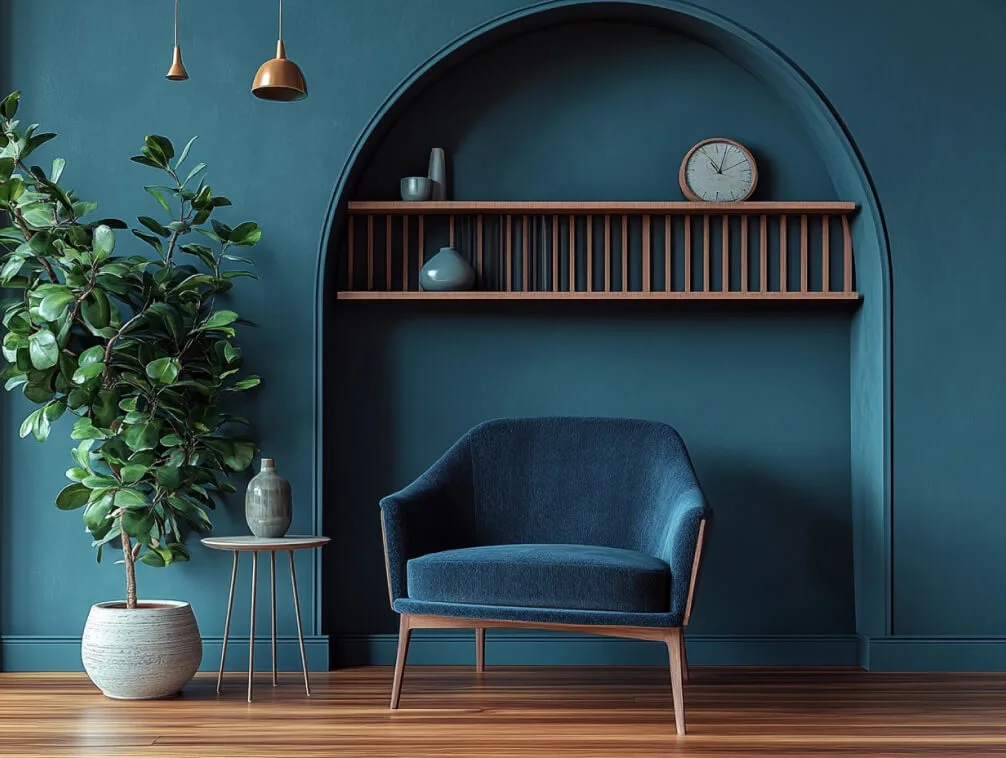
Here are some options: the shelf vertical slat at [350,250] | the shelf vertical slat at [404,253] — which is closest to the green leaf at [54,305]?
the shelf vertical slat at [350,250]

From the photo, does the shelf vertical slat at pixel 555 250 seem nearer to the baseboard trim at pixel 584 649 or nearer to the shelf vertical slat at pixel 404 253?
the shelf vertical slat at pixel 404 253

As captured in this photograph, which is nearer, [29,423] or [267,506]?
[267,506]

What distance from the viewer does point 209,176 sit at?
3801mm

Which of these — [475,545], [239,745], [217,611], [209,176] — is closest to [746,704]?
[475,545]

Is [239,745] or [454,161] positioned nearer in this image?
[239,745]

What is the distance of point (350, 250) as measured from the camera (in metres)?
3.98

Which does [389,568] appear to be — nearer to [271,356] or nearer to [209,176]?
[271,356]

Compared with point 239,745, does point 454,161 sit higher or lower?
higher

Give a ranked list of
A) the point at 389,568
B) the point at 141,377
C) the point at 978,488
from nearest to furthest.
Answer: the point at 389,568
the point at 141,377
the point at 978,488

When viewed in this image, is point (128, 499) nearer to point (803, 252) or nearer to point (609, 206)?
point (609, 206)

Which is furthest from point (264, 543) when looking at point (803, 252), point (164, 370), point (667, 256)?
point (803, 252)

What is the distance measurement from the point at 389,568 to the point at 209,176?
155 centimetres

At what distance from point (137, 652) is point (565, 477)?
55.8 inches

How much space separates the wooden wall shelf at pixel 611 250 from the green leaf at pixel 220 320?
0.60 m
